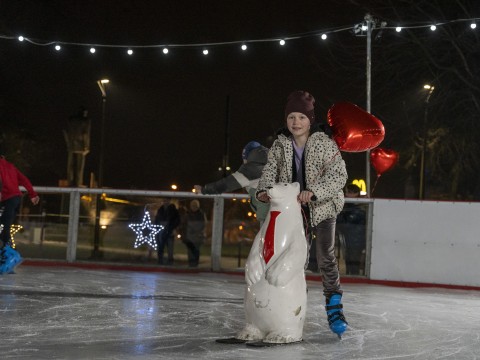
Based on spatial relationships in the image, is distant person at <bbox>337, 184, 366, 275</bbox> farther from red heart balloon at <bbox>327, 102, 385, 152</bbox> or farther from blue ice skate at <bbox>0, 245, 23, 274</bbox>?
red heart balloon at <bbox>327, 102, 385, 152</bbox>

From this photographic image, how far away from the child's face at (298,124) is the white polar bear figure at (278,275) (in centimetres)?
44

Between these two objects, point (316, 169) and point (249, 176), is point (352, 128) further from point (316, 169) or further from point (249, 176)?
point (249, 176)

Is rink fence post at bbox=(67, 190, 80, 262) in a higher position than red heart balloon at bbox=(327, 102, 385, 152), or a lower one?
lower

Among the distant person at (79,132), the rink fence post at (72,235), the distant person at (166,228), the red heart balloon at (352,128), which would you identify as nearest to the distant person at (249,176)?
the red heart balloon at (352,128)

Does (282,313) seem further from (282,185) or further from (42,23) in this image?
(42,23)

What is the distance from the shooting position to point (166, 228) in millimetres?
11047

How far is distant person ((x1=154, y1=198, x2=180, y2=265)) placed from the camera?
11031 millimetres

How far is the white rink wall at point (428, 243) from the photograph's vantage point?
34.0 ft

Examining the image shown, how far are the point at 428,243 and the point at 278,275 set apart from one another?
21.0 ft

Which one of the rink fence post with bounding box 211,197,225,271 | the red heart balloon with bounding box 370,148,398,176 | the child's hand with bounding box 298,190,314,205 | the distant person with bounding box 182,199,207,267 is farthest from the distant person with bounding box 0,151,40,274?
the red heart balloon with bounding box 370,148,398,176

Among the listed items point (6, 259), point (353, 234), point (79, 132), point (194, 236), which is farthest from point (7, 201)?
point (79, 132)

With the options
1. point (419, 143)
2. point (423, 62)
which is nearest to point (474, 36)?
point (423, 62)

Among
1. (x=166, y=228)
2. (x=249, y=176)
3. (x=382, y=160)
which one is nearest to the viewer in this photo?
(x=249, y=176)

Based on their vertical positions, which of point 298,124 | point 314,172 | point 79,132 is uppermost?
point 79,132
